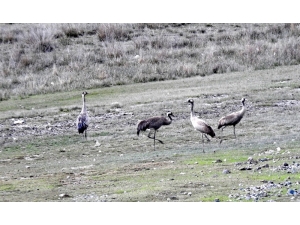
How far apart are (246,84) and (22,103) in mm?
4205

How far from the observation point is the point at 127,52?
15156mm

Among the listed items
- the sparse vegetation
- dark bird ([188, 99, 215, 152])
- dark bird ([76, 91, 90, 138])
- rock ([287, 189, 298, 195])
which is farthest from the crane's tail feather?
rock ([287, 189, 298, 195])

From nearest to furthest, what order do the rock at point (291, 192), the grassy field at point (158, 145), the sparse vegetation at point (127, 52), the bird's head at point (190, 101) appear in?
the rock at point (291, 192), the grassy field at point (158, 145), the bird's head at point (190, 101), the sparse vegetation at point (127, 52)

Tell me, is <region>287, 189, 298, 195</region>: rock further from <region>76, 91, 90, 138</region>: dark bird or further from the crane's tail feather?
<region>76, 91, 90, 138</region>: dark bird

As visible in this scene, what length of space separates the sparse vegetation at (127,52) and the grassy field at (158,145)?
0.75 ft

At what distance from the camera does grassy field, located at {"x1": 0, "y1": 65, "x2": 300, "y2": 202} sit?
11.5 m

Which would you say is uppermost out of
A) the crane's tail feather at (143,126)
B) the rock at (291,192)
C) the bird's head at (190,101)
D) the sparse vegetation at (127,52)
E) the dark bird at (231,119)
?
the sparse vegetation at (127,52)

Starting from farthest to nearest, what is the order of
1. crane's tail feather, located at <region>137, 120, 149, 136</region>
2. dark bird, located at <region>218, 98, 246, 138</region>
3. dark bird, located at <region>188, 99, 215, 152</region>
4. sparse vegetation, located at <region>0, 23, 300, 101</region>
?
sparse vegetation, located at <region>0, 23, 300, 101</region> < crane's tail feather, located at <region>137, 120, 149, 136</region> < dark bird, located at <region>218, 98, 246, 138</region> < dark bird, located at <region>188, 99, 215, 152</region>

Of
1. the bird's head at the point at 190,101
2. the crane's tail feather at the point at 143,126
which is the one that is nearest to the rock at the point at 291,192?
the bird's head at the point at 190,101

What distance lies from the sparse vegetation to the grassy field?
0.23 meters

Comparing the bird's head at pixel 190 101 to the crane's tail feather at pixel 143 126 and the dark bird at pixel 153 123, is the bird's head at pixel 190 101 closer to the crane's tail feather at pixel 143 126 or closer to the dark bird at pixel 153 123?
the dark bird at pixel 153 123

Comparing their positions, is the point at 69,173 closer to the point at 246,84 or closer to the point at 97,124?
the point at 97,124

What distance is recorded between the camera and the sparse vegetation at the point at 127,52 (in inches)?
577
